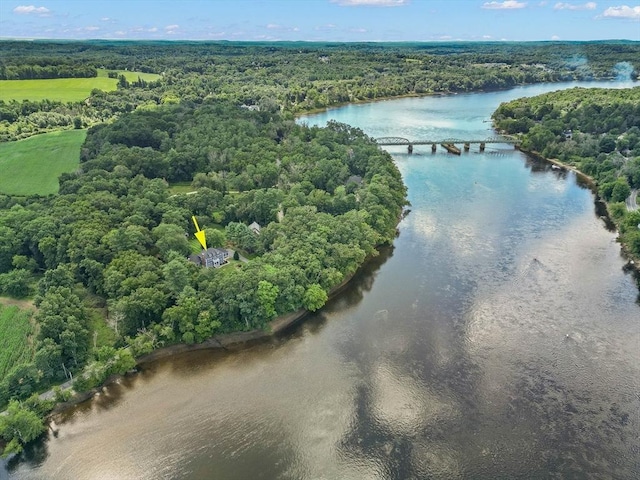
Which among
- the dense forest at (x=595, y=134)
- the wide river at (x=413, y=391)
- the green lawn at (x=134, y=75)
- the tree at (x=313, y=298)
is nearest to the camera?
the wide river at (x=413, y=391)

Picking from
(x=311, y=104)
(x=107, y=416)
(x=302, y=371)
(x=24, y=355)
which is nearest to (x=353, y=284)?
(x=302, y=371)

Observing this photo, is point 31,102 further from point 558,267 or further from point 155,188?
point 558,267

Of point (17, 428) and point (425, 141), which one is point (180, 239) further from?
point (425, 141)

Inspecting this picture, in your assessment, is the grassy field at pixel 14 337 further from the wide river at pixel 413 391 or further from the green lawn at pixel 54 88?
the green lawn at pixel 54 88

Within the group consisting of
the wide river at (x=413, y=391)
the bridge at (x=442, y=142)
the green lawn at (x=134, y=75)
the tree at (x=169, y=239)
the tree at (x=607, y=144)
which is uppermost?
the green lawn at (x=134, y=75)

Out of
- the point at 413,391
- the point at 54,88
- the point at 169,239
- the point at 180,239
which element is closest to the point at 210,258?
the point at 180,239

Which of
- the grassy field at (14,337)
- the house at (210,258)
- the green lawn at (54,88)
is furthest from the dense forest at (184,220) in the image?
the green lawn at (54,88)

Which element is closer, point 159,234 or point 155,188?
point 159,234
